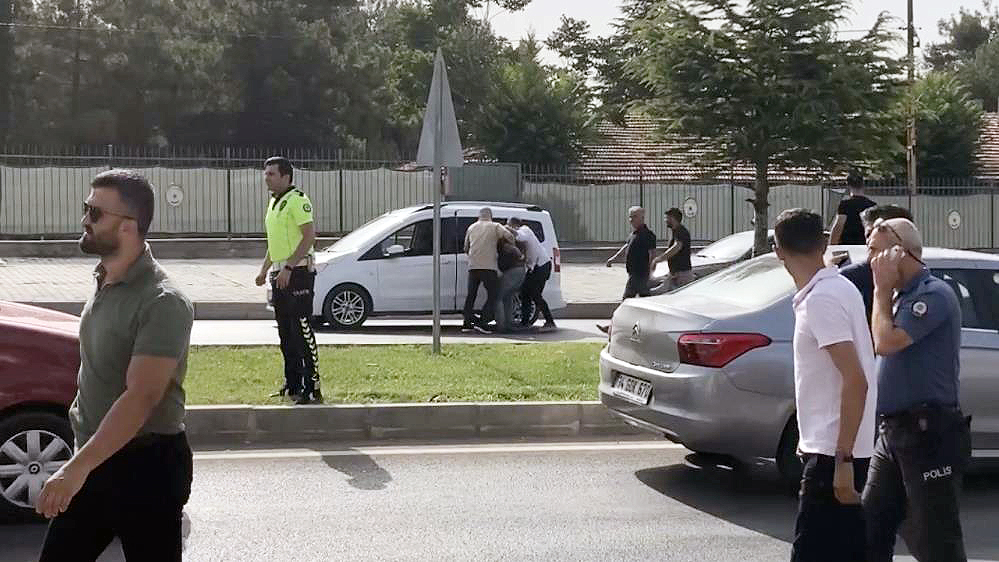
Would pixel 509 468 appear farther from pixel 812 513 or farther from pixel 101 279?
pixel 101 279

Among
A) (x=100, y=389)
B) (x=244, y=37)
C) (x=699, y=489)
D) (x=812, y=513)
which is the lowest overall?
(x=699, y=489)

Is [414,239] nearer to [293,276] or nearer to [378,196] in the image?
[293,276]

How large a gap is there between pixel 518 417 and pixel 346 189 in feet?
74.1

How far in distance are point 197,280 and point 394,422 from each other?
49.0ft

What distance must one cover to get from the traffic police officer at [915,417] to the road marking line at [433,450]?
13.5 ft

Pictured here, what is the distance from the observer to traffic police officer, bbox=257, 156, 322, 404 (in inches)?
391

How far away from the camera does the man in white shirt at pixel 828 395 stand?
4578mm

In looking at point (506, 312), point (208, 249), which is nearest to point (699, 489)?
point (506, 312)

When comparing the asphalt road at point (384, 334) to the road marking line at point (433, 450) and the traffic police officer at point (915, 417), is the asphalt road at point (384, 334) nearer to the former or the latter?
the road marking line at point (433, 450)

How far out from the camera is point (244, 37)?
162 ft

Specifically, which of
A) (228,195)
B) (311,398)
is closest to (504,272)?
(311,398)

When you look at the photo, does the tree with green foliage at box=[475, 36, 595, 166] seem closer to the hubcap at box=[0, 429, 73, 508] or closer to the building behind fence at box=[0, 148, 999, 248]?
the building behind fence at box=[0, 148, 999, 248]

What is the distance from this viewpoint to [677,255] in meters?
16.7

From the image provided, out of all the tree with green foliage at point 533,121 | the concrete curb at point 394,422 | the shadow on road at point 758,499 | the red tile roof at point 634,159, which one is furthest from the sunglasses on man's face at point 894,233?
the tree with green foliage at point 533,121
